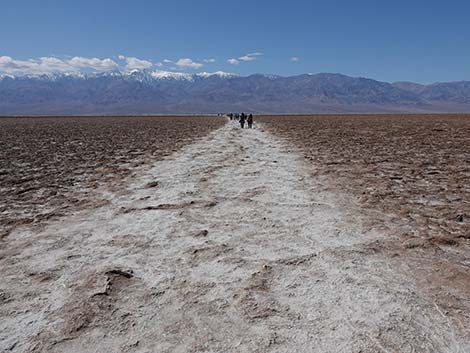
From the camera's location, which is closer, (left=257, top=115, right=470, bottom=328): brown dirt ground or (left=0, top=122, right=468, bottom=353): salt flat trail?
(left=0, top=122, right=468, bottom=353): salt flat trail

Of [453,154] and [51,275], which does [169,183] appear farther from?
[453,154]

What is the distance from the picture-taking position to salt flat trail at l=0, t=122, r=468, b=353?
3154 mm

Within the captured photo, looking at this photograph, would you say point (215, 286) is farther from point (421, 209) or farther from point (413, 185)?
point (413, 185)

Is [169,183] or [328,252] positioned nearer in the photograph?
[328,252]

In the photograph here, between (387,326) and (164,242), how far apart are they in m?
3.07

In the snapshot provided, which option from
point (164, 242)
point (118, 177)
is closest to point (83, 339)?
point (164, 242)

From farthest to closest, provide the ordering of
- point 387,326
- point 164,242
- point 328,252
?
point 164,242, point 328,252, point 387,326

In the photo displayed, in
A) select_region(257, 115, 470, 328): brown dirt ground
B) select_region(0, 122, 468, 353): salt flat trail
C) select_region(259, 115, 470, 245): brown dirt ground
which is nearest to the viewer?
select_region(0, 122, 468, 353): salt flat trail

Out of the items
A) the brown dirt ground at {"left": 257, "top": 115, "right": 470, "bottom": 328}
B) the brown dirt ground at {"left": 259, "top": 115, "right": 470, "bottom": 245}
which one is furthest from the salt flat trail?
the brown dirt ground at {"left": 259, "top": 115, "right": 470, "bottom": 245}

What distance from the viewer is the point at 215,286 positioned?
4.03 meters

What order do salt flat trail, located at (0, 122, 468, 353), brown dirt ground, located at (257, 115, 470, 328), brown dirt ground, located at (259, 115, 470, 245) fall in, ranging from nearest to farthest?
salt flat trail, located at (0, 122, 468, 353) < brown dirt ground, located at (257, 115, 470, 328) < brown dirt ground, located at (259, 115, 470, 245)

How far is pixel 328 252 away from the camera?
4.86 metres

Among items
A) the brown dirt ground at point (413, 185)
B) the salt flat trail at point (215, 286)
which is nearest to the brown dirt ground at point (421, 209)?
the brown dirt ground at point (413, 185)

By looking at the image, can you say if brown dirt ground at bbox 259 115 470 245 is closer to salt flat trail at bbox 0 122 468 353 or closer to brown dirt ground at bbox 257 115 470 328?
brown dirt ground at bbox 257 115 470 328
